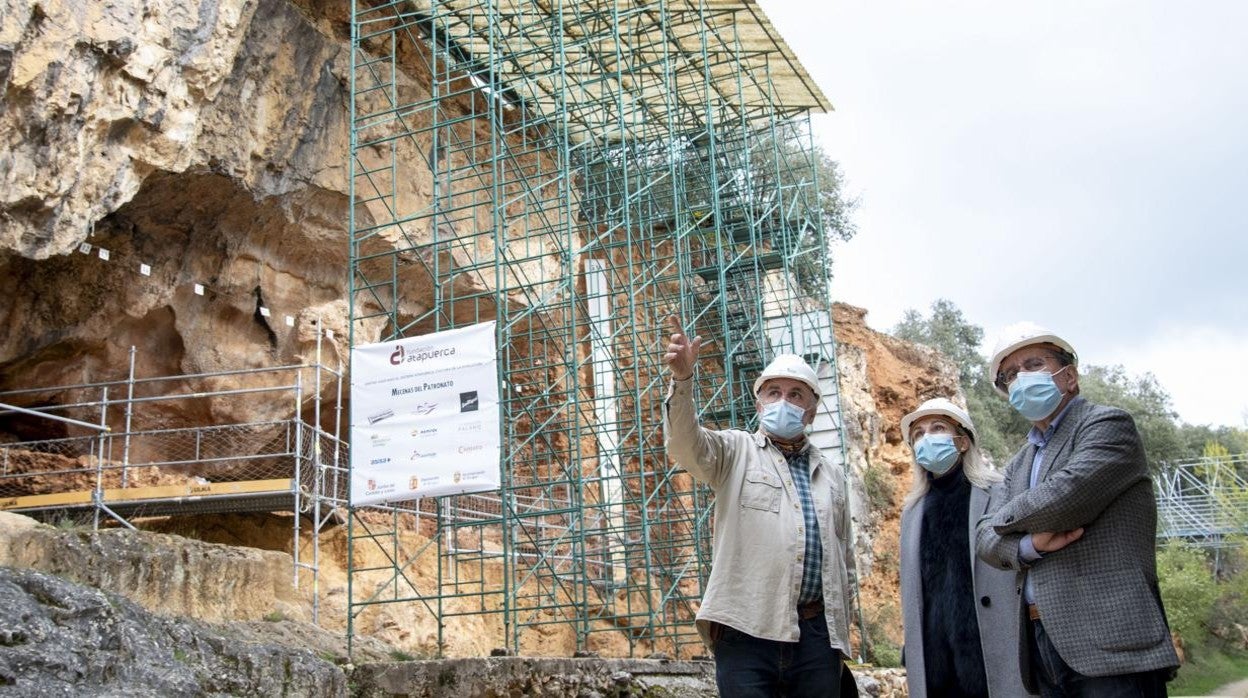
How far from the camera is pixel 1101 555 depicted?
11.7 feet

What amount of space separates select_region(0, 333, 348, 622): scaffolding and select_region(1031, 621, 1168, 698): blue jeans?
28.1 feet

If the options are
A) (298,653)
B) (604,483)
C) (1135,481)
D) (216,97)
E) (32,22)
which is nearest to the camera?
(1135,481)

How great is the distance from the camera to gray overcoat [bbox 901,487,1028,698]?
3.94m

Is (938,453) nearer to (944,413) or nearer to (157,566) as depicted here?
(944,413)

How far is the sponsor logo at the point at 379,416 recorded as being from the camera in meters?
9.54

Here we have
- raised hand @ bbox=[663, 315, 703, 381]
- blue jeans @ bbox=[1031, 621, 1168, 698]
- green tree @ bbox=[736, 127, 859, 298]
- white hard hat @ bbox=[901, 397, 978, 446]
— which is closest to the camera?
blue jeans @ bbox=[1031, 621, 1168, 698]

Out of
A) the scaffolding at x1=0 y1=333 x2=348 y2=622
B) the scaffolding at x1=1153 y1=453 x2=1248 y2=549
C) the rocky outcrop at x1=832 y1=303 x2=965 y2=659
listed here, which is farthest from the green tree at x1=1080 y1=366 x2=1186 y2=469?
the scaffolding at x1=0 y1=333 x2=348 y2=622

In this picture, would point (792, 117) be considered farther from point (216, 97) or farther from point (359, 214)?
point (216, 97)

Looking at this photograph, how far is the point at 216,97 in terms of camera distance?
11.7 meters

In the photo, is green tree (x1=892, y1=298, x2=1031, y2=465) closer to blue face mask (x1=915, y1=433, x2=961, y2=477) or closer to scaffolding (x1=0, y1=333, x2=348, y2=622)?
scaffolding (x1=0, y1=333, x2=348, y2=622)

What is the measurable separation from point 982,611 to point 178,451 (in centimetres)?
1111

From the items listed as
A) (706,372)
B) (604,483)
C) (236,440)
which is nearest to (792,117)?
(706,372)

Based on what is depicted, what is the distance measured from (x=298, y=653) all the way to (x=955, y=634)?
2.82 metres

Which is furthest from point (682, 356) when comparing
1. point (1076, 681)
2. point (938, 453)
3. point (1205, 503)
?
point (1205, 503)
